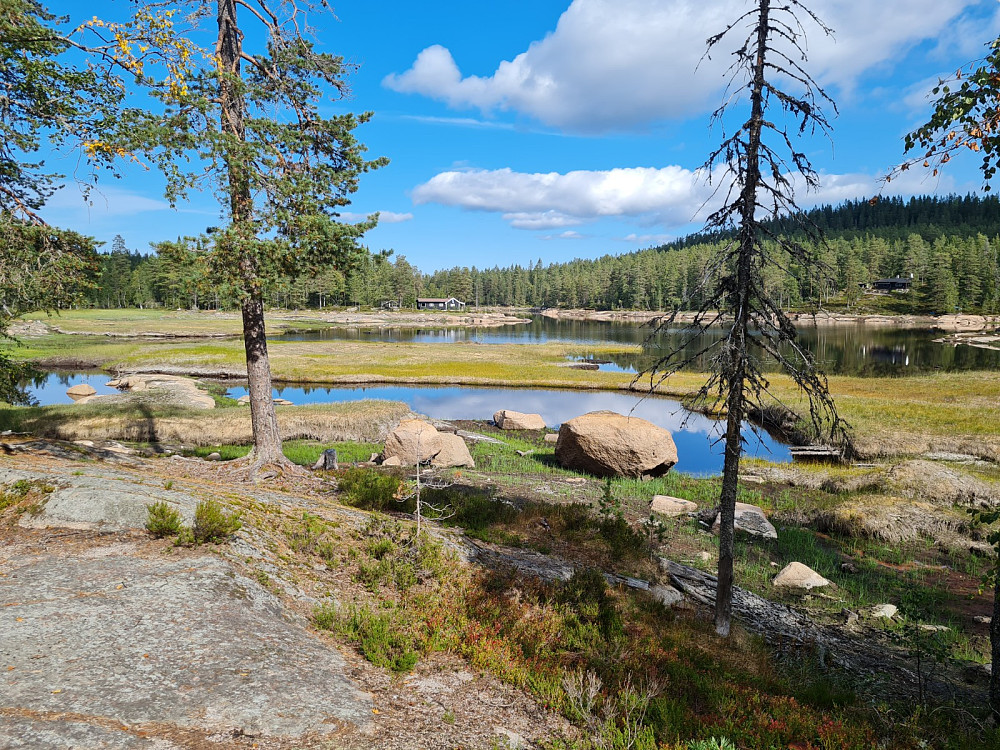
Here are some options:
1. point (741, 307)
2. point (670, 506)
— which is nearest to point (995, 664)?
point (741, 307)

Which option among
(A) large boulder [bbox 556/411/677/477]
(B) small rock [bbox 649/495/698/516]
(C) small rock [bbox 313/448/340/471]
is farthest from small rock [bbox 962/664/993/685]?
(C) small rock [bbox 313/448/340/471]

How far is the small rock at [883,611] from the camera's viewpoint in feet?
39.8

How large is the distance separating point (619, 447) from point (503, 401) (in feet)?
77.6

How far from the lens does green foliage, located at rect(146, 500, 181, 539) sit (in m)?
8.55

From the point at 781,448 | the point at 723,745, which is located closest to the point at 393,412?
the point at 781,448

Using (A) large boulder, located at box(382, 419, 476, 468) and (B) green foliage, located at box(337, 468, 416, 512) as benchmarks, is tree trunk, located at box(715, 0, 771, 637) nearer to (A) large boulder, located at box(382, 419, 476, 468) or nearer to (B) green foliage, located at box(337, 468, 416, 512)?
(B) green foliage, located at box(337, 468, 416, 512)

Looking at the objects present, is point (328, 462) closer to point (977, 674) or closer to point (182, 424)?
point (182, 424)

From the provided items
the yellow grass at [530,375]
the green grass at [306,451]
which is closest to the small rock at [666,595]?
the green grass at [306,451]

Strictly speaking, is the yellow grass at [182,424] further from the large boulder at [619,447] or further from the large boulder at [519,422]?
the large boulder at [619,447]

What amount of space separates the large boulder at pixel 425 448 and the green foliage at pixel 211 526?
42.3 feet

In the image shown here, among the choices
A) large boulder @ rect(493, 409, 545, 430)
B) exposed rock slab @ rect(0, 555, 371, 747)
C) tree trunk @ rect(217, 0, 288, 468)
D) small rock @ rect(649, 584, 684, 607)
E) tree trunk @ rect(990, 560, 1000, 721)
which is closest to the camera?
exposed rock slab @ rect(0, 555, 371, 747)

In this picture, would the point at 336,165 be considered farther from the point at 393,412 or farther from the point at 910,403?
the point at 910,403

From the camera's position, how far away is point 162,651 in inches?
241

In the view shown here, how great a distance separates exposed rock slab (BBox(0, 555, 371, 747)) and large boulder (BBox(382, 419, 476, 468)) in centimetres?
1432
